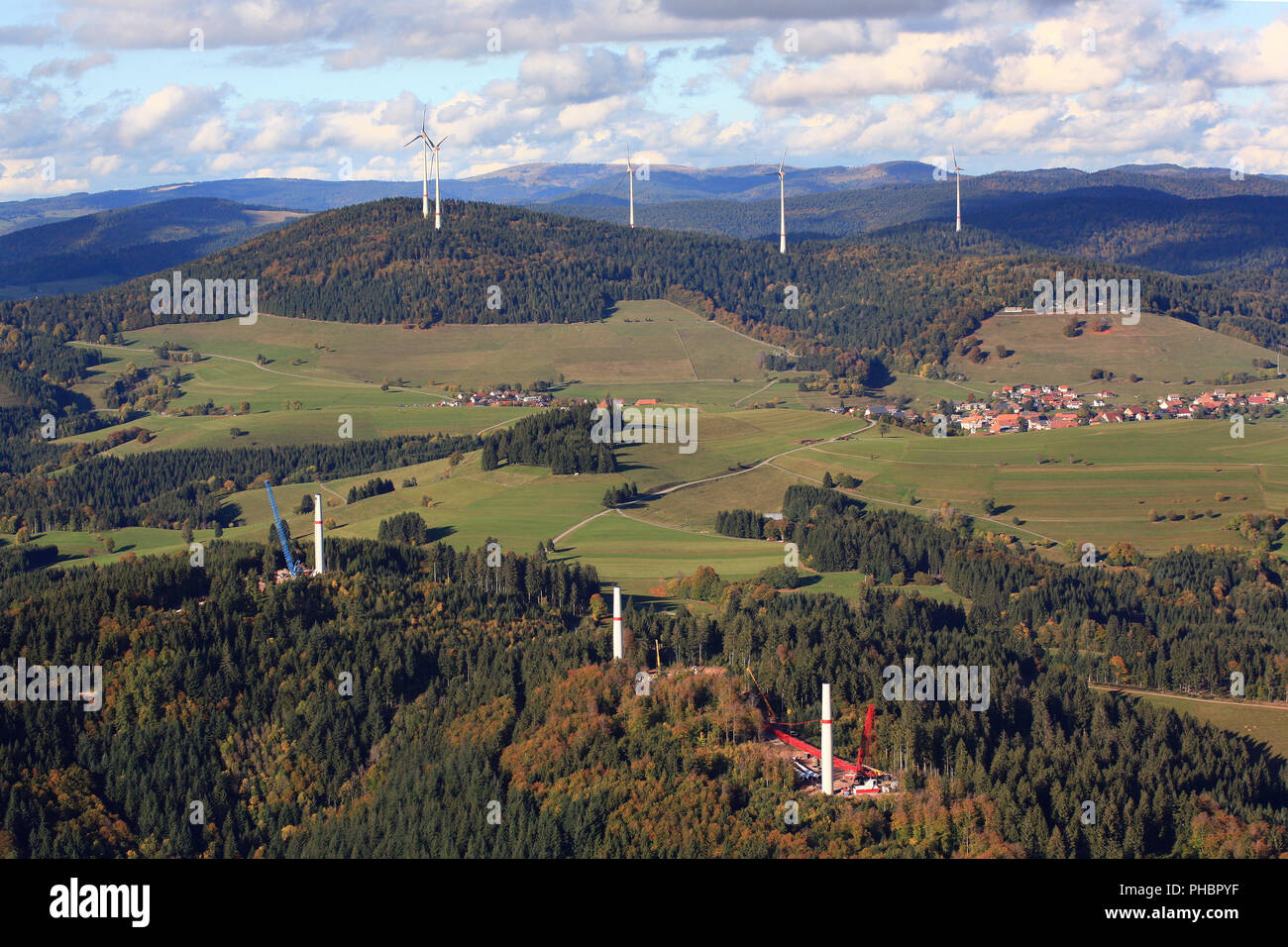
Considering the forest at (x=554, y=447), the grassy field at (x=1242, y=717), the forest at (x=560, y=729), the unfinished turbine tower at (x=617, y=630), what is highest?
the forest at (x=554, y=447)

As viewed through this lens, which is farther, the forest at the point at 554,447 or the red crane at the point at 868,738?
the forest at the point at 554,447

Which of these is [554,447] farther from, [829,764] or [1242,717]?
[829,764]

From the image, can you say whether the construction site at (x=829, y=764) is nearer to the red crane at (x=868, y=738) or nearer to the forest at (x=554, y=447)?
the red crane at (x=868, y=738)

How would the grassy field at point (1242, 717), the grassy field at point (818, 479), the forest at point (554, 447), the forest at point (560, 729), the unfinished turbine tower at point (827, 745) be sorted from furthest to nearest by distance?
the forest at point (554, 447)
the grassy field at point (818, 479)
the grassy field at point (1242, 717)
the forest at point (560, 729)
the unfinished turbine tower at point (827, 745)

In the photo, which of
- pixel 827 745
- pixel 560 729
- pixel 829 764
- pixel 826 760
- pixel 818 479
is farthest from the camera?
pixel 818 479

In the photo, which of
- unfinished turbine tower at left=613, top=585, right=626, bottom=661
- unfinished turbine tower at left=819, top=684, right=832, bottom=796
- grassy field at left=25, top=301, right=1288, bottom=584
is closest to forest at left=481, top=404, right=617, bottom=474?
grassy field at left=25, top=301, right=1288, bottom=584

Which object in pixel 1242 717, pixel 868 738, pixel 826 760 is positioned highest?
pixel 826 760

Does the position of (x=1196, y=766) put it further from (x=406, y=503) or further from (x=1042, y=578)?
(x=406, y=503)

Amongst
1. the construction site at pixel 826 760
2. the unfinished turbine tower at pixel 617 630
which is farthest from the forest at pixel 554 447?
the construction site at pixel 826 760

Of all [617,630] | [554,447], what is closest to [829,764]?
[617,630]
